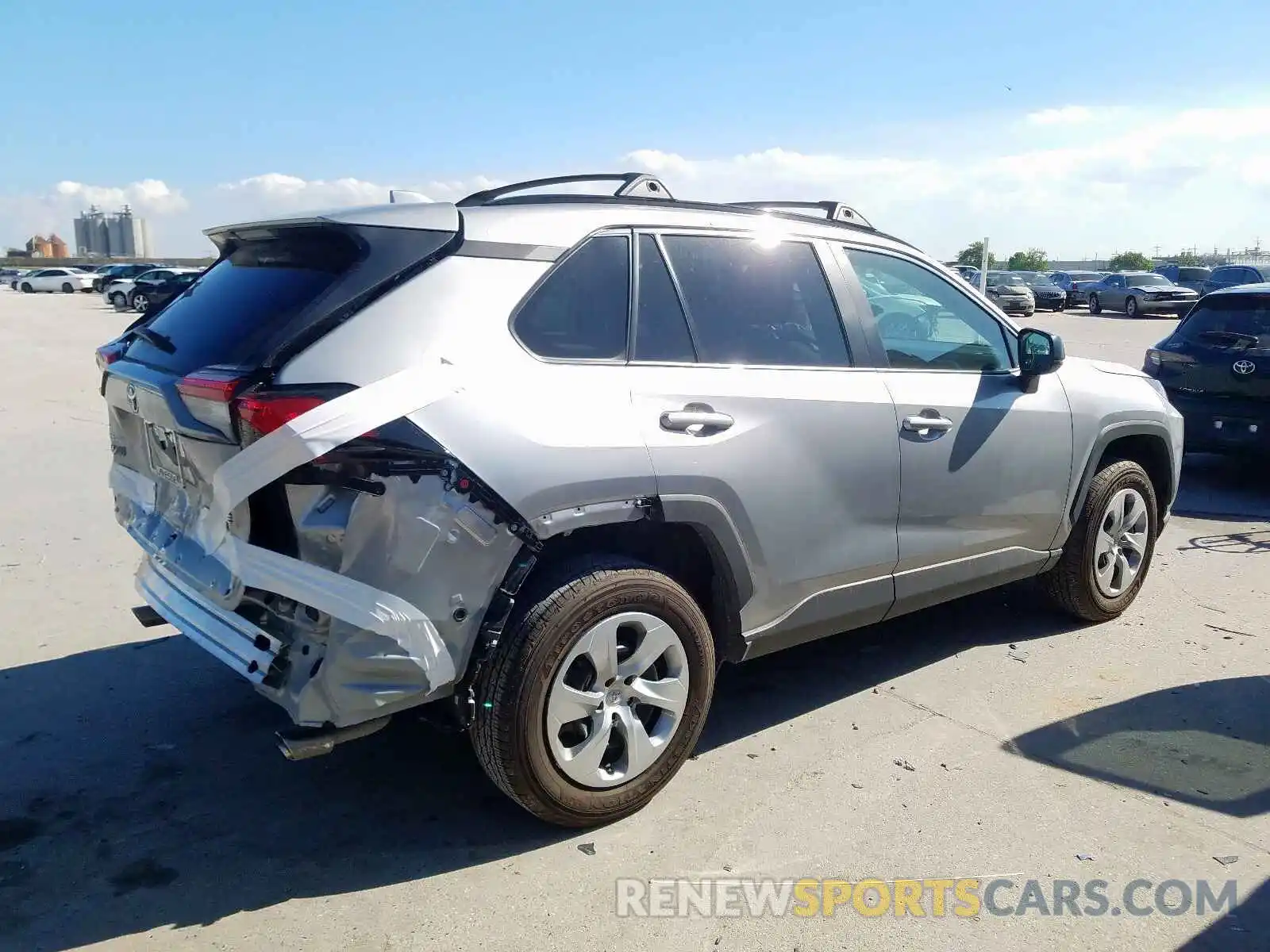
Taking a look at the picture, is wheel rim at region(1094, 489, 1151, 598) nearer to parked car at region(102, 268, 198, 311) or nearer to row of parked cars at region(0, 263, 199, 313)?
row of parked cars at region(0, 263, 199, 313)

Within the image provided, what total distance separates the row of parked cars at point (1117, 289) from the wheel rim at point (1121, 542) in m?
27.9

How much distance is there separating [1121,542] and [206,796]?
441cm

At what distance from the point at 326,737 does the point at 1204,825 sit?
2847mm

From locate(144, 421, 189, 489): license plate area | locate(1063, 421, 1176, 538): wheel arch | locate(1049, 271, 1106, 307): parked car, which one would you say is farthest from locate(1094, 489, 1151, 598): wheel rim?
locate(1049, 271, 1106, 307): parked car

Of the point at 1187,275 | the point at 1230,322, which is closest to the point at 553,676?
the point at 1230,322

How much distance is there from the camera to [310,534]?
2844 millimetres

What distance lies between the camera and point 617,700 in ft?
10.8

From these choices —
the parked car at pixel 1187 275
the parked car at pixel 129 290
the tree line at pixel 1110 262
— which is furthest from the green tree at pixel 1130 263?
the parked car at pixel 129 290

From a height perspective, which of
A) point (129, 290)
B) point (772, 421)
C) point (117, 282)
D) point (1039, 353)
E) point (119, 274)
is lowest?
point (772, 421)

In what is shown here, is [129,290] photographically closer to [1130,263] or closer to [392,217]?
[392,217]

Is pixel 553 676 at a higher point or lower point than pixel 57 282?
lower

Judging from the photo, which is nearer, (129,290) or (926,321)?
(926,321)

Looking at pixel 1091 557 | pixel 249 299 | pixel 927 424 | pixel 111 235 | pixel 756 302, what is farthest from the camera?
pixel 111 235

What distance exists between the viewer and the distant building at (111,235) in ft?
349
